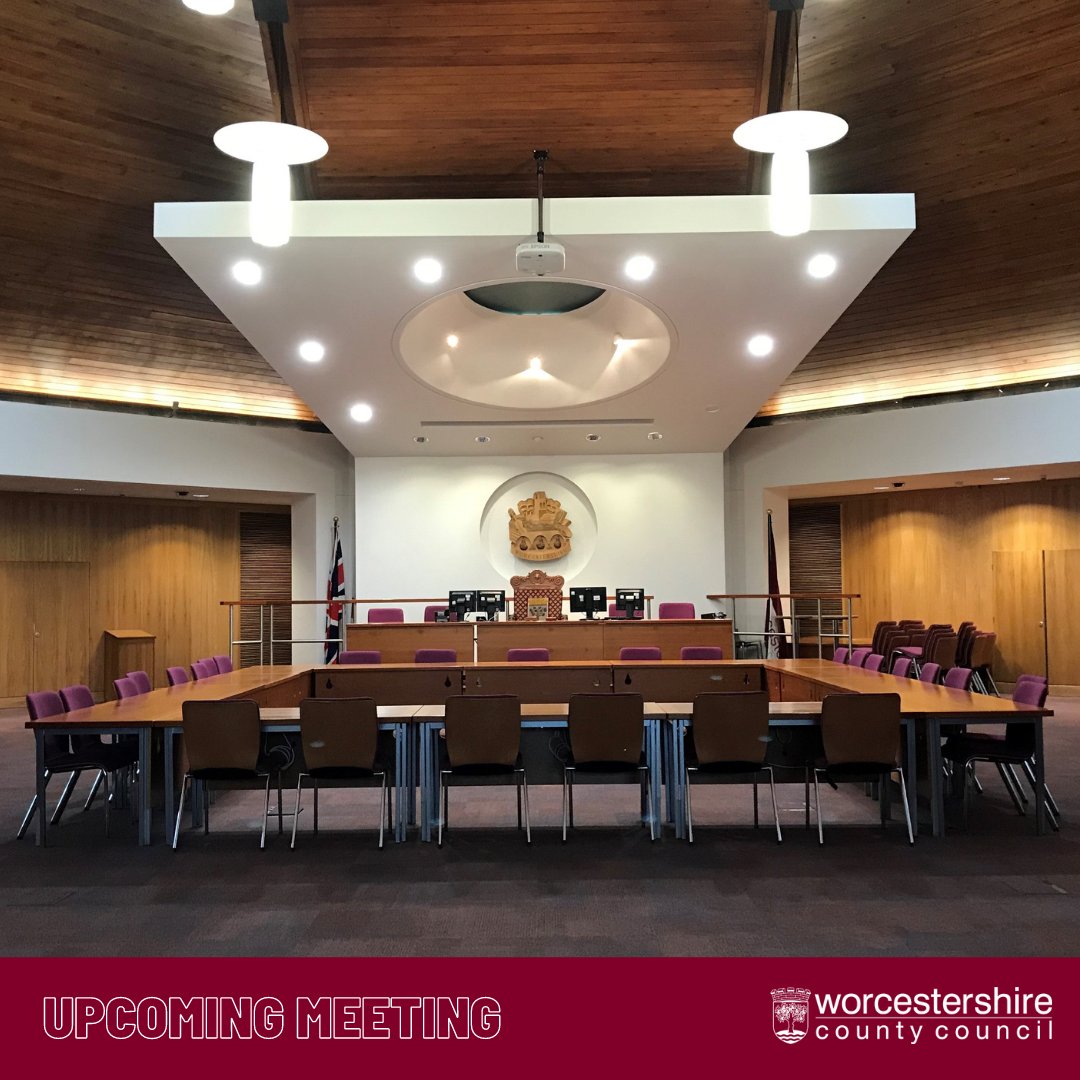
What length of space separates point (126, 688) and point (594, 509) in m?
8.59

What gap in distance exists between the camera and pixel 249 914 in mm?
4180

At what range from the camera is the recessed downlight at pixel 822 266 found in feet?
25.0

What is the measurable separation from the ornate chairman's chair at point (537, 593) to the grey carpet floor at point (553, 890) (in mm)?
5743

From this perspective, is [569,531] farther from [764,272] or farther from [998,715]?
[998,715]

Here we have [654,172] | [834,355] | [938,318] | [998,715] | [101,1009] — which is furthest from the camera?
[834,355]

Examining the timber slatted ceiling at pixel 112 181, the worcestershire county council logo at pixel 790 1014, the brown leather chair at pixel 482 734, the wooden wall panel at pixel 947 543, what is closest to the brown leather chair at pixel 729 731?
the brown leather chair at pixel 482 734

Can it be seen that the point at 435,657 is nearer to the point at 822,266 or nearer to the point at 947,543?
the point at 822,266

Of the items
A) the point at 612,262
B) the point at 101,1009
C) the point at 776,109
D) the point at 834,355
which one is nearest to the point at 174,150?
the point at 612,262

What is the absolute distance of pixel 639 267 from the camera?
310 inches

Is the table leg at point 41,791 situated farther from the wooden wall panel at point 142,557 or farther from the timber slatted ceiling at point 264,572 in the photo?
the timber slatted ceiling at point 264,572

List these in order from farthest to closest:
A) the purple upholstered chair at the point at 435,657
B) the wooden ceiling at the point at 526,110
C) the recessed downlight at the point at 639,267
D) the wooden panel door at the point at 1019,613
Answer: the wooden panel door at the point at 1019,613 → the purple upholstered chair at the point at 435,657 → the recessed downlight at the point at 639,267 → the wooden ceiling at the point at 526,110

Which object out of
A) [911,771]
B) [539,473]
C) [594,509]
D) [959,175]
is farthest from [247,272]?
[594,509]

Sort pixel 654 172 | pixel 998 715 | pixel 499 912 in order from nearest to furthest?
pixel 499 912 → pixel 998 715 → pixel 654 172

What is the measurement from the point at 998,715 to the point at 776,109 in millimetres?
4985
